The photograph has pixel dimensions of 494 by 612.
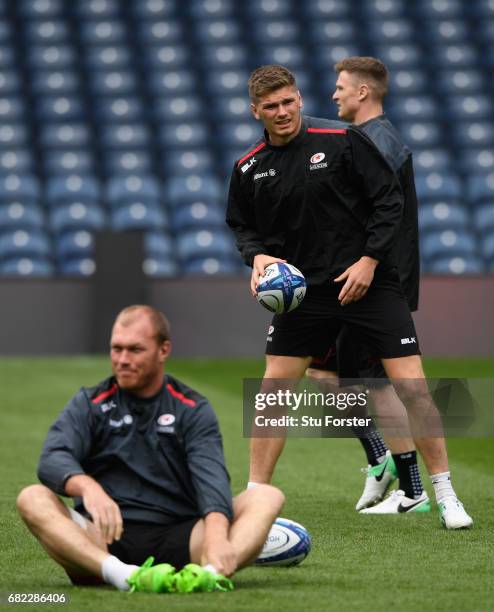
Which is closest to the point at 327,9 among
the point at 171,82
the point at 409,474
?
the point at 171,82

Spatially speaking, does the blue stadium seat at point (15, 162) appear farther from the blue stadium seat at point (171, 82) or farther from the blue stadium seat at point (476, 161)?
the blue stadium seat at point (476, 161)

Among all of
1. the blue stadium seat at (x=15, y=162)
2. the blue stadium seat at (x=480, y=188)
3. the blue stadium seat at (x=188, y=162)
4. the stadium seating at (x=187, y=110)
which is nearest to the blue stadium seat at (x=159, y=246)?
the stadium seating at (x=187, y=110)

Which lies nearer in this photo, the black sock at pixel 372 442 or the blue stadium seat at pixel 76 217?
the black sock at pixel 372 442

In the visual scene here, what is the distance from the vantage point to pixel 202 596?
14.3ft

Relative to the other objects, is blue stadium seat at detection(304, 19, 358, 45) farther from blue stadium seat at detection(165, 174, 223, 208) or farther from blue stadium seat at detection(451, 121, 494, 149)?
blue stadium seat at detection(165, 174, 223, 208)

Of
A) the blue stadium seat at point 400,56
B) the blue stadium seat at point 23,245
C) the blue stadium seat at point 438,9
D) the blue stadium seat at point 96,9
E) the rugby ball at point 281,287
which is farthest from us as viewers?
the blue stadium seat at point 438,9

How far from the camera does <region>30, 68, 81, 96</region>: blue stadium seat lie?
2036cm

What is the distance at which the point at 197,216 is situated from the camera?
61.2 feet

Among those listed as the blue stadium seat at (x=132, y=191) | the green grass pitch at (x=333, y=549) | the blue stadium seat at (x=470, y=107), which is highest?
the blue stadium seat at (x=470, y=107)

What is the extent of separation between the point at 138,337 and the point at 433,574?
4.59 ft

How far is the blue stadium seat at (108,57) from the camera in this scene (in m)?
20.8

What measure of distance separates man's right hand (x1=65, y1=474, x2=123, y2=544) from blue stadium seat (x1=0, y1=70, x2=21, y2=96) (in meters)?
16.4

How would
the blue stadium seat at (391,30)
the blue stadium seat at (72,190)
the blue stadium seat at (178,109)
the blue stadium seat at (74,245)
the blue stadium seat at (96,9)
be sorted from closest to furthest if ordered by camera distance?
the blue stadium seat at (74,245), the blue stadium seat at (72,190), the blue stadium seat at (178,109), the blue stadium seat at (391,30), the blue stadium seat at (96,9)

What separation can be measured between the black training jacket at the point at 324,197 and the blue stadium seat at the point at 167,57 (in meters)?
15.0
